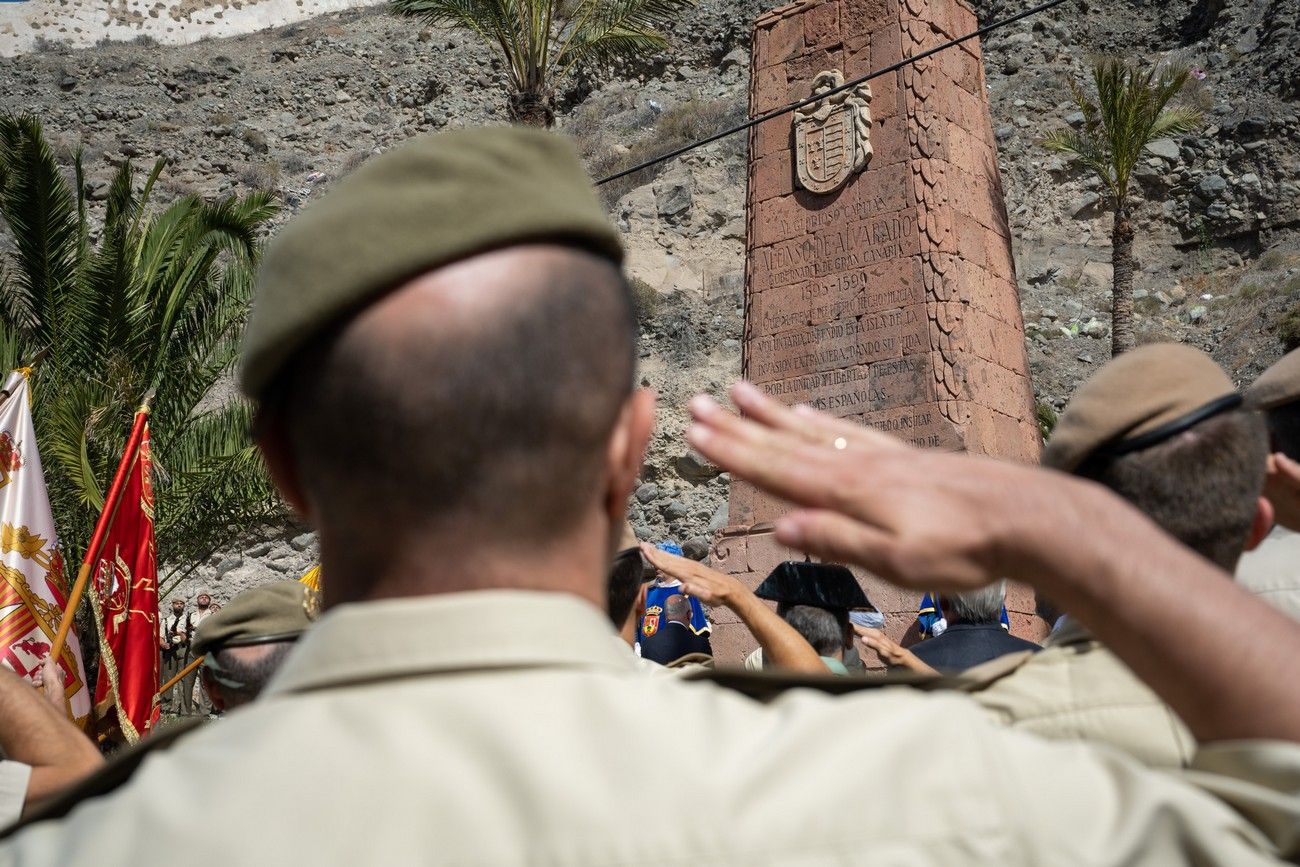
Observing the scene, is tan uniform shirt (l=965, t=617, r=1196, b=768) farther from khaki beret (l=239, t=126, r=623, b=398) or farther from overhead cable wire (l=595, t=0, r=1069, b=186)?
overhead cable wire (l=595, t=0, r=1069, b=186)

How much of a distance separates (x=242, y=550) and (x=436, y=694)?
23595mm

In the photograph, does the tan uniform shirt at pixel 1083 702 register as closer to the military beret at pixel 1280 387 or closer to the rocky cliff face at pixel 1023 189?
the military beret at pixel 1280 387

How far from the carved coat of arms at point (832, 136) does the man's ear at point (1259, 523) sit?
7.35 m

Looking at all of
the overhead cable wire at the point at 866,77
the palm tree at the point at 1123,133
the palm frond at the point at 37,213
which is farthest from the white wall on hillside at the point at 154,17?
the overhead cable wire at the point at 866,77

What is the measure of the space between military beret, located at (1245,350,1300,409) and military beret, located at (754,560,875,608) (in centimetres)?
187

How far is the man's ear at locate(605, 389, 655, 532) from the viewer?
42.0 inches

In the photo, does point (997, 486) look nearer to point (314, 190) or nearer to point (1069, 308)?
point (1069, 308)

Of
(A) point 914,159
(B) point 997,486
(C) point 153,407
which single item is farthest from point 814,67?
(B) point 997,486

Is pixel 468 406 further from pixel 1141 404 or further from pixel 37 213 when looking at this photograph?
pixel 37 213

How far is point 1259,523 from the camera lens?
1.61 m

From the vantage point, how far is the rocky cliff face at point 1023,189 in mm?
19828

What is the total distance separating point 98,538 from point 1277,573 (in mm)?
5302

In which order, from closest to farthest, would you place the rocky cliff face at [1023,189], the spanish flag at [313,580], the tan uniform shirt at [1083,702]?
1. the tan uniform shirt at [1083,702]
2. the spanish flag at [313,580]
3. the rocky cliff face at [1023,189]

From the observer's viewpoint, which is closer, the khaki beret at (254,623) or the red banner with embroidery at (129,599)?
the khaki beret at (254,623)
